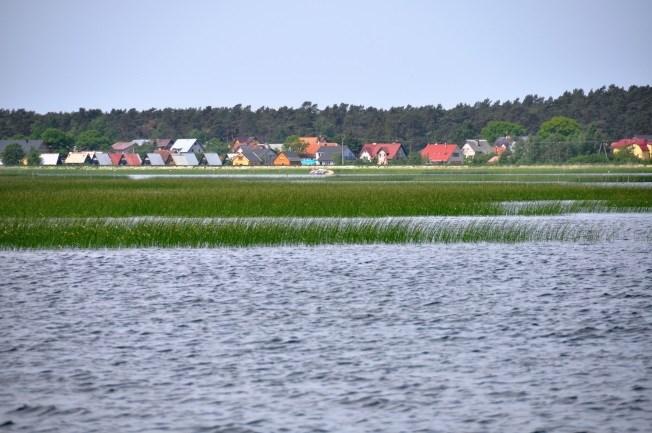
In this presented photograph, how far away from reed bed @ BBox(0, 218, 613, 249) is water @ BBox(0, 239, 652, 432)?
16.3 ft

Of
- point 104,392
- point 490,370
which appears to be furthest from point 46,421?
point 490,370

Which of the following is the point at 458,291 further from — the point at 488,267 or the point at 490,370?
the point at 490,370

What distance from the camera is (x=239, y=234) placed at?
38219 mm

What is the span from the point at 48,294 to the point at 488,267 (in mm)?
13585

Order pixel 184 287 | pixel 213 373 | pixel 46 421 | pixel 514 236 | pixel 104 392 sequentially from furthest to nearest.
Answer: pixel 514 236 < pixel 184 287 < pixel 213 373 < pixel 104 392 < pixel 46 421

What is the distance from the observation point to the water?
48.2 ft

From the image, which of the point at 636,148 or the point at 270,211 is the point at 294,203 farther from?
the point at 636,148

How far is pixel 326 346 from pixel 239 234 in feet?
63.4

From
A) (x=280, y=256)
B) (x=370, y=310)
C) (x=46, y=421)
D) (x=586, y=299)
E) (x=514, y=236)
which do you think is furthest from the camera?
(x=514, y=236)

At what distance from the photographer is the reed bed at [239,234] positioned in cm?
3775

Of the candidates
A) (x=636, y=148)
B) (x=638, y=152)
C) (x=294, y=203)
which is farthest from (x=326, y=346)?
(x=636, y=148)

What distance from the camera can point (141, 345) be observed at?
64.1ft

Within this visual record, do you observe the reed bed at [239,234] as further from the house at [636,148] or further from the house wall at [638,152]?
the house wall at [638,152]

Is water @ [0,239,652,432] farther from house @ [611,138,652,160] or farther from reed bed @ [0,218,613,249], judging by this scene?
house @ [611,138,652,160]
